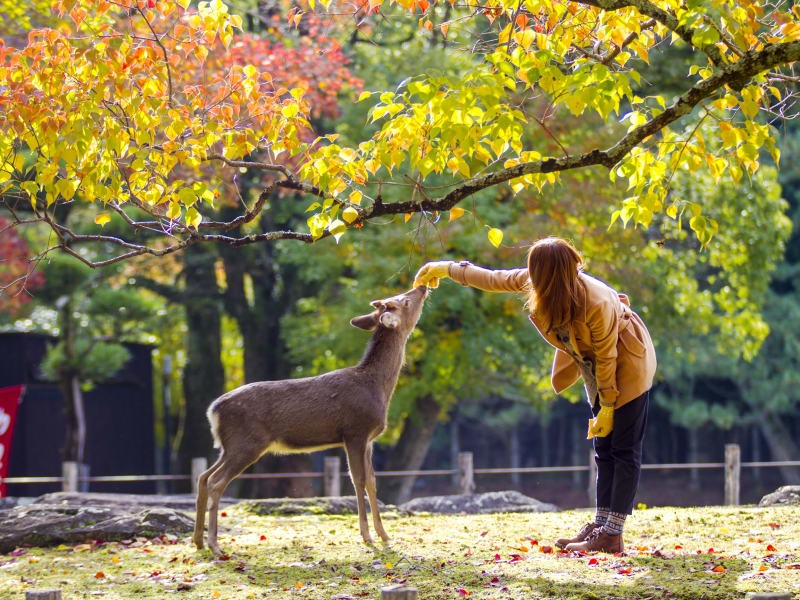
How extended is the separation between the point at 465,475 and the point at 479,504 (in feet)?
5.61

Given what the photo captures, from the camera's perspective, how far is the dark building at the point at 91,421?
18.0m

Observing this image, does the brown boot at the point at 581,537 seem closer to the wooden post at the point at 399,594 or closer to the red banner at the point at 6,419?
the wooden post at the point at 399,594

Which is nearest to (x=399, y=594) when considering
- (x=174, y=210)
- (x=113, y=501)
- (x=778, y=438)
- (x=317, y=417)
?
(x=174, y=210)

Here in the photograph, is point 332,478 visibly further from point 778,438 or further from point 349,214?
point 778,438

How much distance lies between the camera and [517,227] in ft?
48.5

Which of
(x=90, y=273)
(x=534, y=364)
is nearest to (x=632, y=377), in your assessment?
(x=534, y=364)

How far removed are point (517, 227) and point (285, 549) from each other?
8.72 m

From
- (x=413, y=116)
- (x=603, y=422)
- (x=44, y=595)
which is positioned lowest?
(x=44, y=595)

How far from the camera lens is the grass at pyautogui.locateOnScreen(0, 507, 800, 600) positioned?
4.98 metres

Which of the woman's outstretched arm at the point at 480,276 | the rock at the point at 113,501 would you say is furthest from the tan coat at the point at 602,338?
the rock at the point at 113,501

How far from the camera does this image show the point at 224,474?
689cm

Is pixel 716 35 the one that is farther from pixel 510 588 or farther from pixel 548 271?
pixel 510 588

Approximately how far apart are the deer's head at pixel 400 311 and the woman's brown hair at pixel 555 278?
198 cm

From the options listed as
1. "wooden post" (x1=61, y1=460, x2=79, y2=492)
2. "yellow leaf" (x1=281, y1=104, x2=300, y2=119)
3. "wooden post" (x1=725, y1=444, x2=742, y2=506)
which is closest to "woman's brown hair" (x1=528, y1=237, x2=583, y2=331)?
"yellow leaf" (x1=281, y1=104, x2=300, y2=119)
